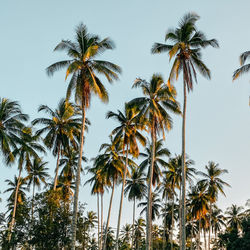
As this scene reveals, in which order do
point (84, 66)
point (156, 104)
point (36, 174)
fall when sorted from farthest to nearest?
1. point (36, 174)
2. point (156, 104)
3. point (84, 66)

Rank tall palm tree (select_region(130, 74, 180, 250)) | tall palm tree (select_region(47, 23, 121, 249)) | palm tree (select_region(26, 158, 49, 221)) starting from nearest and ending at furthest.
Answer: tall palm tree (select_region(47, 23, 121, 249))
tall palm tree (select_region(130, 74, 180, 250))
palm tree (select_region(26, 158, 49, 221))

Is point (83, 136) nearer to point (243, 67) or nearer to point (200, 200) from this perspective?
point (243, 67)

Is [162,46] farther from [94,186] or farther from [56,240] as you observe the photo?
[94,186]

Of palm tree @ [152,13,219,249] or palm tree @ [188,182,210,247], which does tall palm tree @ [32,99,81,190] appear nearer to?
palm tree @ [152,13,219,249]

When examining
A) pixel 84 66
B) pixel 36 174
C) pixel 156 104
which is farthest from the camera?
pixel 36 174

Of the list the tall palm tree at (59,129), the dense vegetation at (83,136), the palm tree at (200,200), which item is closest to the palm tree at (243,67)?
the dense vegetation at (83,136)

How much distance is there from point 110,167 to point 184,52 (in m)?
17.0

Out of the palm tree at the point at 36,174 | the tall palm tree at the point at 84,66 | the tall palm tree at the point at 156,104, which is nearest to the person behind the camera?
the tall palm tree at the point at 84,66

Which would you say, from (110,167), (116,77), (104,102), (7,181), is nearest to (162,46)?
(116,77)

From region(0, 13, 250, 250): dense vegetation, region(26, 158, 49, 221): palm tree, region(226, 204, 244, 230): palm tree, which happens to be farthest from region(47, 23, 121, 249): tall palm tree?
region(226, 204, 244, 230): palm tree

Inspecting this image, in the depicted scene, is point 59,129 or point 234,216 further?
point 234,216

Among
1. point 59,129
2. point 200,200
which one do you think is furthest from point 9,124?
point 200,200

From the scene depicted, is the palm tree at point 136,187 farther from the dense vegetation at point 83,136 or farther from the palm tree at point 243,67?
the palm tree at point 243,67

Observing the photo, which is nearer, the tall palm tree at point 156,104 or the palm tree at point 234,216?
the tall palm tree at point 156,104
